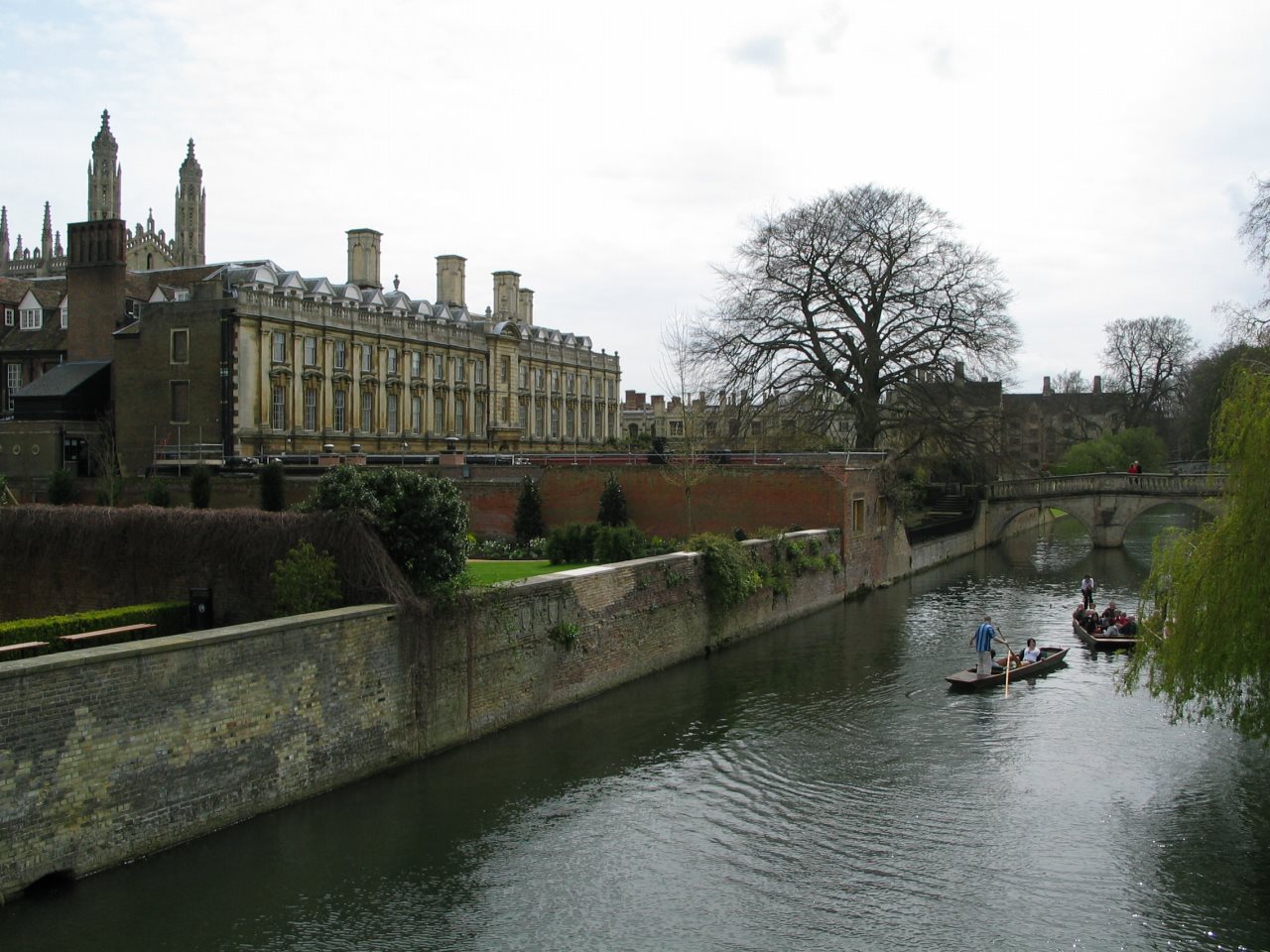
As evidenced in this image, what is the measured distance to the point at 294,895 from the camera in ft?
40.1

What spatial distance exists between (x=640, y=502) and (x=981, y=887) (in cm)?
2385

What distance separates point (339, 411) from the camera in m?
49.0

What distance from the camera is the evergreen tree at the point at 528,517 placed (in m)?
35.0

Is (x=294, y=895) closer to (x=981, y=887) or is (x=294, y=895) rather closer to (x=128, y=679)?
(x=128, y=679)

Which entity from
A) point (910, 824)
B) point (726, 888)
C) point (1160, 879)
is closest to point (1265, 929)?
point (1160, 879)

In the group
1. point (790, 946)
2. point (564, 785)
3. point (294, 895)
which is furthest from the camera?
point (564, 785)

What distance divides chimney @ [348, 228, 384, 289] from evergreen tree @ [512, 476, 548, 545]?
1074 inches

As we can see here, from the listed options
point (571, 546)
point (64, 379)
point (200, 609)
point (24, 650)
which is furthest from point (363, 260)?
point (24, 650)

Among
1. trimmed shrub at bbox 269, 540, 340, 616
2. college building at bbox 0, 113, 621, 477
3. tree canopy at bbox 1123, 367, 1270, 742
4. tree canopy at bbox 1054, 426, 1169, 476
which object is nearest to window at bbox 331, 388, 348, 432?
college building at bbox 0, 113, 621, 477

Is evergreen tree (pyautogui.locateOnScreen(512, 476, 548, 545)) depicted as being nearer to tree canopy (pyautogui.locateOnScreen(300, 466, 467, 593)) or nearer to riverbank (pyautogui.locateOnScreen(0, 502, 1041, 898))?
riverbank (pyautogui.locateOnScreen(0, 502, 1041, 898))

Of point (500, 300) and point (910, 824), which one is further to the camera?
point (500, 300)

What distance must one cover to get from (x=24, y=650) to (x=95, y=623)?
1421 mm

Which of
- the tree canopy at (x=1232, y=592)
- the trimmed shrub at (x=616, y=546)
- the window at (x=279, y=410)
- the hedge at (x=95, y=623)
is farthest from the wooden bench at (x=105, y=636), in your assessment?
the window at (x=279, y=410)

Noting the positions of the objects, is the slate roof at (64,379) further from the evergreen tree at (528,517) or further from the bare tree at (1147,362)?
the bare tree at (1147,362)
